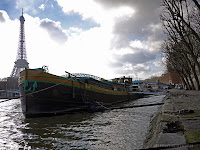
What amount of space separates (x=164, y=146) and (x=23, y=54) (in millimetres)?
87886

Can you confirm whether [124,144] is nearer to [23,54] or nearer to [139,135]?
[139,135]

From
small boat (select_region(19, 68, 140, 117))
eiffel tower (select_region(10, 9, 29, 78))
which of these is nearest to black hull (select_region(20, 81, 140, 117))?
small boat (select_region(19, 68, 140, 117))

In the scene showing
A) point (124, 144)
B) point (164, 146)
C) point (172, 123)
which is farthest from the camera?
point (124, 144)

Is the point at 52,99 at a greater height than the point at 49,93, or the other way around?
the point at 49,93

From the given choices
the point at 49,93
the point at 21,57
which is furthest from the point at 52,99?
the point at 21,57

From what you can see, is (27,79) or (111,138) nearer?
(111,138)

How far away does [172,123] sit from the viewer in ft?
15.6

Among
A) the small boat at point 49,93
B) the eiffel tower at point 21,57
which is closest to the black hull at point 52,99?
the small boat at point 49,93

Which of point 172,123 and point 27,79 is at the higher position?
point 27,79

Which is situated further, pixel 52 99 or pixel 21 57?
pixel 21 57

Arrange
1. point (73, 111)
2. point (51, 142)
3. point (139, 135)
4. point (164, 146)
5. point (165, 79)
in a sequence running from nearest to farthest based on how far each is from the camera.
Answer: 1. point (164, 146)
2. point (51, 142)
3. point (139, 135)
4. point (73, 111)
5. point (165, 79)

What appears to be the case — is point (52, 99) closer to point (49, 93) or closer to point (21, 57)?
point (49, 93)

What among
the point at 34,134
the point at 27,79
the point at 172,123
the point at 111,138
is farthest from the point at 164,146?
the point at 27,79

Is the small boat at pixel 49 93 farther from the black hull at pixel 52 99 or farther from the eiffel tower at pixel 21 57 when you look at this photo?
the eiffel tower at pixel 21 57
